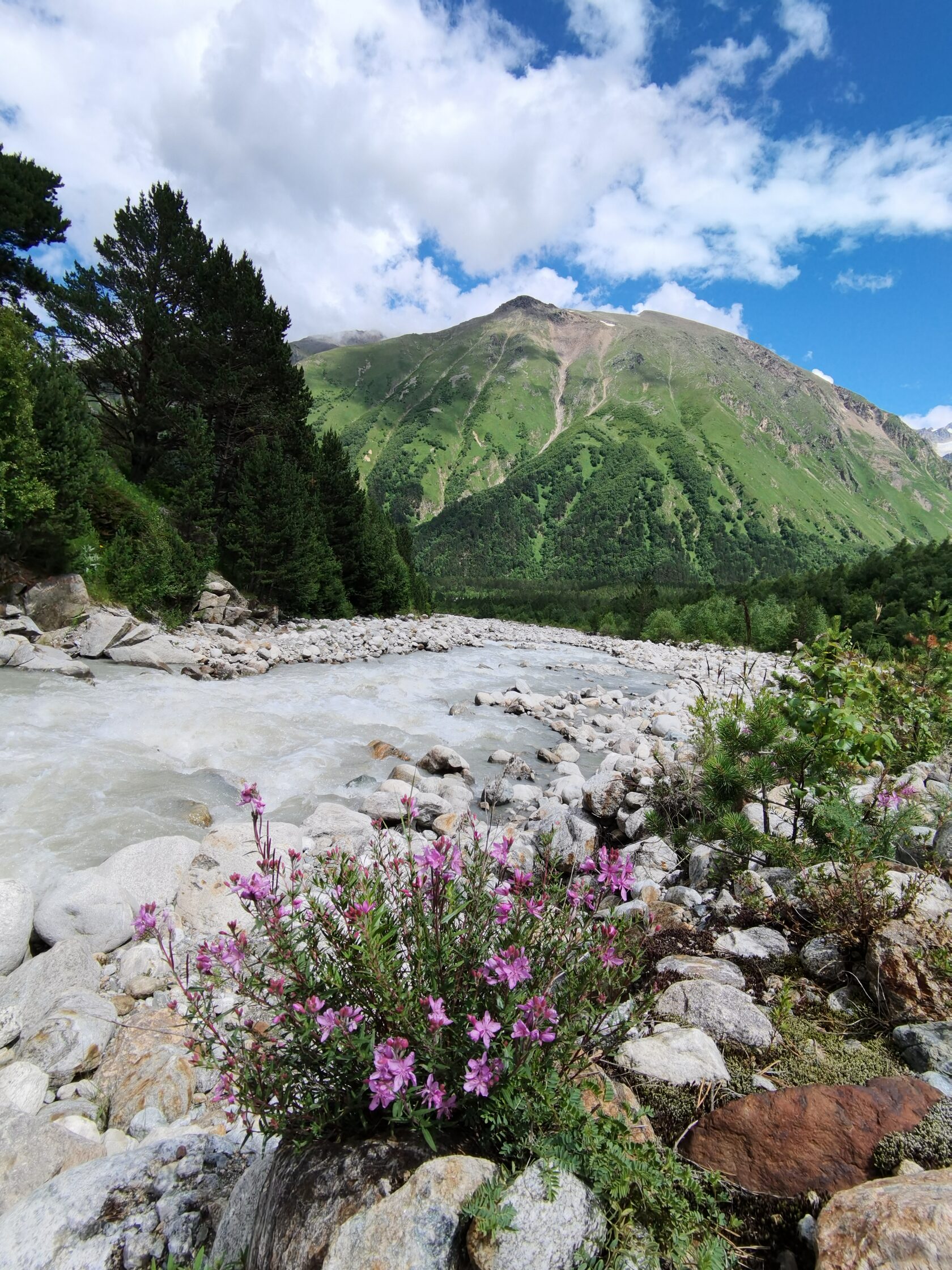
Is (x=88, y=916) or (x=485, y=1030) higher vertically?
(x=485, y=1030)

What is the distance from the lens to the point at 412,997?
192 cm

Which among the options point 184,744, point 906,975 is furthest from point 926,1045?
point 184,744

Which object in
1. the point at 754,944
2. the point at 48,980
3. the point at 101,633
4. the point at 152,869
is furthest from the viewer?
the point at 101,633

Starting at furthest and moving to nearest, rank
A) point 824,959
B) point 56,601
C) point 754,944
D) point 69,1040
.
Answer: point 56,601 < point 69,1040 < point 754,944 < point 824,959

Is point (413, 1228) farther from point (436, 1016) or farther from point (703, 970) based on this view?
point (703, 970)

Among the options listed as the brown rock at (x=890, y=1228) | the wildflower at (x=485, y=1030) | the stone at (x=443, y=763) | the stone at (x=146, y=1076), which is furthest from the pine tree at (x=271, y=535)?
the brown rock at (x=890, y=1228)

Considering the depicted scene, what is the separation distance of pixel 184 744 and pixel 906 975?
36.5 ft

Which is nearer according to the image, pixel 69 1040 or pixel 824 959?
pixel 824 959

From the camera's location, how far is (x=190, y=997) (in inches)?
78.4

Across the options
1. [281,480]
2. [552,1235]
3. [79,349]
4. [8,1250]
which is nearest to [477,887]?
[552,1235]

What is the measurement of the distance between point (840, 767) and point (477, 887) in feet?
13.8

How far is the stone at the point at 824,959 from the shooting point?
10.7 ft

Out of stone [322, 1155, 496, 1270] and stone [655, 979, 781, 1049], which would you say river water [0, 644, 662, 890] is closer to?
stone [322, 1155, 496, 1270]

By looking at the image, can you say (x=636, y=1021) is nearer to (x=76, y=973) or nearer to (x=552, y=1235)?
(x=552, y=1235)
